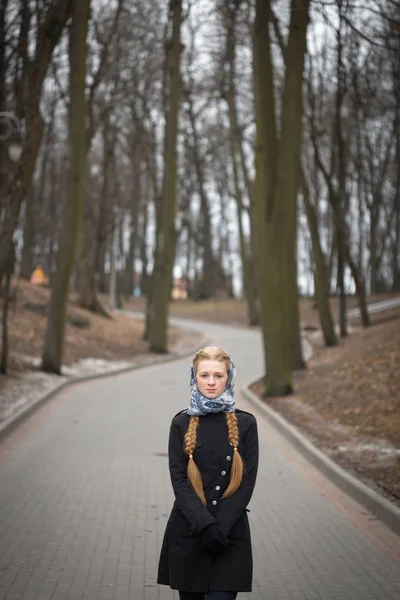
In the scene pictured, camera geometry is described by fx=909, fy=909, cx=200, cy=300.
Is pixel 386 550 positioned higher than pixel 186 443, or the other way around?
pixel 186 443

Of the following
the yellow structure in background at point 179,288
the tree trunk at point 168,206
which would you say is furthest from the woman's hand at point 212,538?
the yellow structure in background at point 179,288

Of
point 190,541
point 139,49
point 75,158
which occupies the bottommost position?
point 190,541

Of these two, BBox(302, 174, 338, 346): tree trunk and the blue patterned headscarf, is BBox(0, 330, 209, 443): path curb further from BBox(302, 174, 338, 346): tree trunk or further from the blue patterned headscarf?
the blue patterned headscarf

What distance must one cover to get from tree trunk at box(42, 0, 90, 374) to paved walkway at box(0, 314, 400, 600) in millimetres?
7059

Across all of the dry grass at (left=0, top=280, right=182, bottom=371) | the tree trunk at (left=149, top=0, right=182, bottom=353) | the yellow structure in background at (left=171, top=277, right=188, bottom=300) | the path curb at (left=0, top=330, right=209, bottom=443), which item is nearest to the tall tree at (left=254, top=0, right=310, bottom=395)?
the path curb at (left=0, top=330, right=209, bottom=443)

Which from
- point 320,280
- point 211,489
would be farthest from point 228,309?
→ point 211,489

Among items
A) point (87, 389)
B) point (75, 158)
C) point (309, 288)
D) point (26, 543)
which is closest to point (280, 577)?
point (26, 543)

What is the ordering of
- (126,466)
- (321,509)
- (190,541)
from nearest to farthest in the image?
(190,541), (321,509), (126,466)

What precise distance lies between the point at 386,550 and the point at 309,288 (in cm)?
6441

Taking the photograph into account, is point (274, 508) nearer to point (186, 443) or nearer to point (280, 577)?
point (280, 577)

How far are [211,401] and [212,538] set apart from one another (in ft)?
1.91

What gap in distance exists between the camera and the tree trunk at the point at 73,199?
20703 mm

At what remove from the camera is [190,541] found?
3.98 m

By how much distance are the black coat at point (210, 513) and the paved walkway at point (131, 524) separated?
1.94 meters
